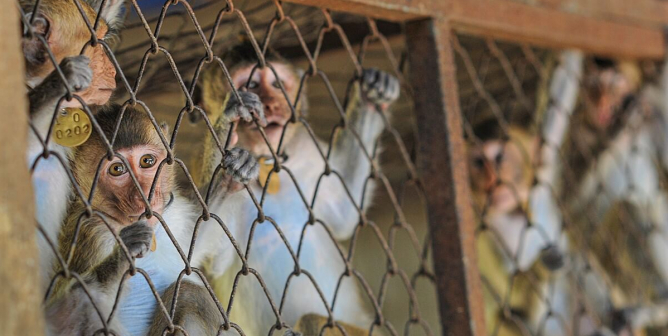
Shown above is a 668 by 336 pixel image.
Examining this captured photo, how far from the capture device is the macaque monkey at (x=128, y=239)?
1.19 meters

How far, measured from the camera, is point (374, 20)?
1777mm

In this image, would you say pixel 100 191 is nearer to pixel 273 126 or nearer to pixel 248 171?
pixel 248 171

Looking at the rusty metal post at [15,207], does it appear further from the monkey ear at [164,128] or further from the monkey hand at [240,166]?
the monkey hand at [240,166]

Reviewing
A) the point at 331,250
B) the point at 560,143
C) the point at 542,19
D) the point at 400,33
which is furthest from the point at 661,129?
the point at 331,250

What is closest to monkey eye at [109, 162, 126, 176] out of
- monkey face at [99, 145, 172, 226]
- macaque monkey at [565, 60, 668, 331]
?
monkey face at [99, 145, 172, 226]

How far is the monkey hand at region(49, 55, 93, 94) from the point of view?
111cm

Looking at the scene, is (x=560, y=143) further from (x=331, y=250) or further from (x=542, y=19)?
(x=331, y=250)

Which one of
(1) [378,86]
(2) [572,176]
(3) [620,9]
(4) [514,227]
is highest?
(3) [620,9]

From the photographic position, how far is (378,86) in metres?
1.81

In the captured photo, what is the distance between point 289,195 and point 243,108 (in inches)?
12.0

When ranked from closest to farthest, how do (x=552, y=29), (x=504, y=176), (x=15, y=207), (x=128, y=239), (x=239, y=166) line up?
1. (x=15, y=207)
2. (x=128, y=239)
3. (x=239, y=166)
4. (x=552, y=29)
5. (x=504, y=176)

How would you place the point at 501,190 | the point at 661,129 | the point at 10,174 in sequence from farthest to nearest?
1. the point at 501,190
2. the point at 661,129
3. the point at 10,174

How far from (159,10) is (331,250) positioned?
27.3 inches

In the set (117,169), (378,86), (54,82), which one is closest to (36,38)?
(54,82)
